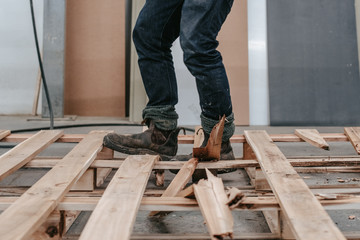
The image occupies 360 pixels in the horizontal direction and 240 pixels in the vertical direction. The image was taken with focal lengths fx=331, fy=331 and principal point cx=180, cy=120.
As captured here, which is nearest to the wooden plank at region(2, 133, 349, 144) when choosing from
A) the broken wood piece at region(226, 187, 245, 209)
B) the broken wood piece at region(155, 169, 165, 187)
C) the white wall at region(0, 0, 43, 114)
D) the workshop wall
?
the broken wood piece at region(155, 169, 165, 187)

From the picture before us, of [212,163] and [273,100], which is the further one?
[273,100]

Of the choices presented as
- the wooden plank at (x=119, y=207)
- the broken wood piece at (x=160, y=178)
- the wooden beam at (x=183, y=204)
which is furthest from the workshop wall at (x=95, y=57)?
the wooden beam at (x=183, y=204)

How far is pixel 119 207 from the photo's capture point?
796 millimetres

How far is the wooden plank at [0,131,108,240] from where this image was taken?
696 millimetres

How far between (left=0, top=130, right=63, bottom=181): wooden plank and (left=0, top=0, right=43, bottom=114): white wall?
8.62ft

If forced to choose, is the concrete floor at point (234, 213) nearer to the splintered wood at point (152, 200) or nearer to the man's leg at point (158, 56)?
the splintered wood at point (152, 200)

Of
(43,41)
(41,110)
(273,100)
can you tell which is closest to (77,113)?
(41,110)

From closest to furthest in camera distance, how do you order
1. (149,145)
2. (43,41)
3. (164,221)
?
(164,221), (149,145), (43,41)

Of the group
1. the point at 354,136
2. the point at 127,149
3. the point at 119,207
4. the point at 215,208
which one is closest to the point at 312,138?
the point at 354,136

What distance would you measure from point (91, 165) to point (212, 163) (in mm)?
484

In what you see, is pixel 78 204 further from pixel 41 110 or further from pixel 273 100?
pixel 41 110

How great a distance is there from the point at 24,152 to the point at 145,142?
513 millimetres

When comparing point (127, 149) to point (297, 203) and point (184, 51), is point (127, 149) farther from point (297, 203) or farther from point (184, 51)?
point (297, 203)

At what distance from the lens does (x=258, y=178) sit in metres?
1.38
